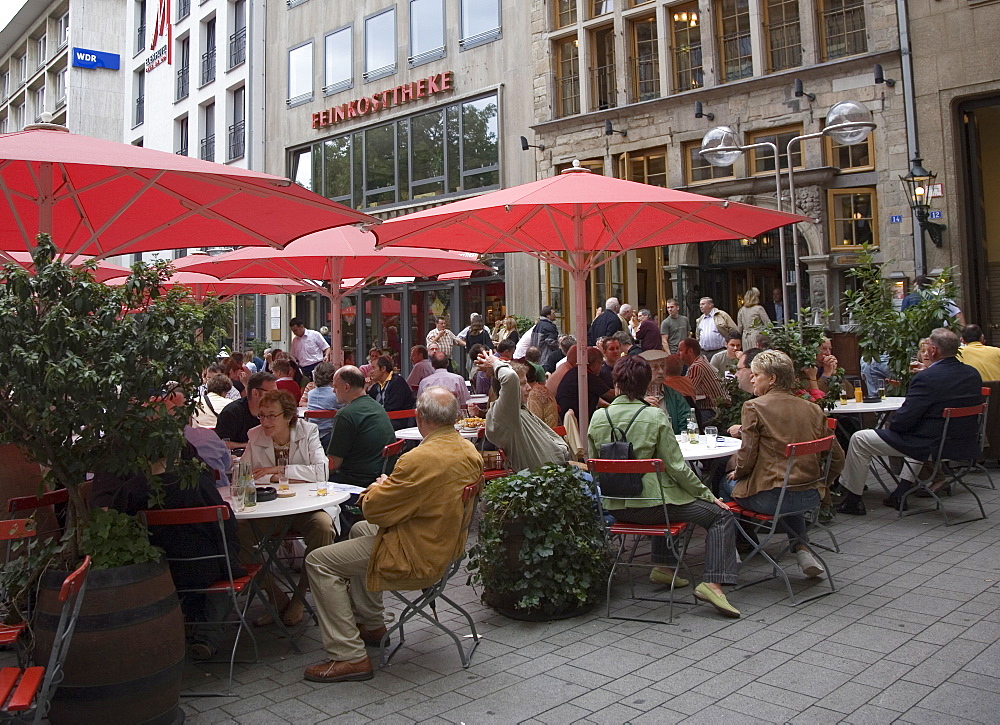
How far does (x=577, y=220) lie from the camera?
25.8 feet

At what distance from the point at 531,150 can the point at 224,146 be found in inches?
559

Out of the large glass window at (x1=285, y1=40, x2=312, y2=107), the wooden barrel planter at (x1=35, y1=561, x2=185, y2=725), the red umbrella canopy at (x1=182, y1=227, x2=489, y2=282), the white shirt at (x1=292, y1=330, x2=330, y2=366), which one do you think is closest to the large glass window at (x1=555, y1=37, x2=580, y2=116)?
the white shirt at (x1=292, y1=330, x2=330, y2=366)

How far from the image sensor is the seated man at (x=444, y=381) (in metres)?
10.5

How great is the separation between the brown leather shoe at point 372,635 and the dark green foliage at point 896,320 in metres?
7.21

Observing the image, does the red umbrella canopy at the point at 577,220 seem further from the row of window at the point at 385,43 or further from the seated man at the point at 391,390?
the row of window at the point at 385,43

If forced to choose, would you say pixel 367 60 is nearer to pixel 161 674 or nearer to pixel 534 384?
pixel 534 384

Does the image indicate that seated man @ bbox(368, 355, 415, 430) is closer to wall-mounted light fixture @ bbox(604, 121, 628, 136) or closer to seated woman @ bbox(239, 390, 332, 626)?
seated woman @ bbox(239, 390, 332, 626)

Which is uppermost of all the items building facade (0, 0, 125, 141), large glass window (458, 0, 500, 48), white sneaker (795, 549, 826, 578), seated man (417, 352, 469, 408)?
building facade (0, 0, 125, 141)

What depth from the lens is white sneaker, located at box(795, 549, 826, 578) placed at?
5980 mm

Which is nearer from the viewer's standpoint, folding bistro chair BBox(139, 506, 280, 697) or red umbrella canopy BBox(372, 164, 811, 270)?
folding bistro chair BBox(139, 506, 280, 697)

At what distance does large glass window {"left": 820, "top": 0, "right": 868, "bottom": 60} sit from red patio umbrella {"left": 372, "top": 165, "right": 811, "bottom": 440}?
9.84 meters

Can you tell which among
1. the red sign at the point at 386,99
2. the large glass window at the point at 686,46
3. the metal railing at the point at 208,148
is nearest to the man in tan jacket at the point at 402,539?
the large glass window at the point at 686,46

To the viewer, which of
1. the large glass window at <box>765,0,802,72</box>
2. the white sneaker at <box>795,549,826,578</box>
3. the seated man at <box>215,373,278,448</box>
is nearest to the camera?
the white sneaker at <box>795,549,826,578</box>

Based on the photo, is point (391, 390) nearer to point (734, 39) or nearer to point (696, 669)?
point (696, 669)
